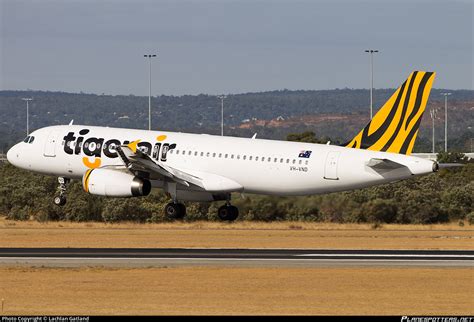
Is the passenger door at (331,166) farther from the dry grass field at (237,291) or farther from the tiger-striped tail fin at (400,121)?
the dry grass field at (237,291)

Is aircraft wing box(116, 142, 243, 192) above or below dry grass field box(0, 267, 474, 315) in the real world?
above

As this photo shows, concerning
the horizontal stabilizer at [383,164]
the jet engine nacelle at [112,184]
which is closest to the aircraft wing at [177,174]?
the jet engine nacelle at [112,184]

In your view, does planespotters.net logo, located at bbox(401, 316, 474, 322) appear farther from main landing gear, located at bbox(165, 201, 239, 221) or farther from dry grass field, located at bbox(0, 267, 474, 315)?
main landing gear, located at bbox(165, 201, 239, 221)

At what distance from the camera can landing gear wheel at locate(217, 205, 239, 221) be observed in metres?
64.3

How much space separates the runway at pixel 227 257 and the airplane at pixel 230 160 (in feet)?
33.1

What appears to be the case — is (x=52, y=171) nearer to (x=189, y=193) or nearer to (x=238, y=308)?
(x=189, y=193)

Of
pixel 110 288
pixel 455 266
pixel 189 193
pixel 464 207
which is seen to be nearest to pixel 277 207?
pixel 189 193

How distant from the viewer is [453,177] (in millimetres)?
93312

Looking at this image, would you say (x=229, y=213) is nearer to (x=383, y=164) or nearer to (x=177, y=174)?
(x=177, y=174)

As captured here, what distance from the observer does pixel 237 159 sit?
2483 inches

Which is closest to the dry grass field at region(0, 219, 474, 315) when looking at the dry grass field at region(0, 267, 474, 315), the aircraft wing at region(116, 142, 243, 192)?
the dry grass field at region(0, 267, 474, 315)

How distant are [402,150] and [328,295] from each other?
2670 cm

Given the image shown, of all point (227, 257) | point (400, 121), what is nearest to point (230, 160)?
point (400, 121)

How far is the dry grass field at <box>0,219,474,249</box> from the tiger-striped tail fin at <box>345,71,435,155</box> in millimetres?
4888
